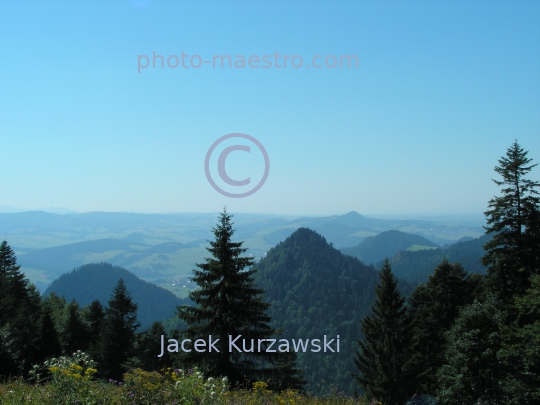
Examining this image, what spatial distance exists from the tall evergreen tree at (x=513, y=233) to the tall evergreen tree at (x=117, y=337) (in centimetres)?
2976

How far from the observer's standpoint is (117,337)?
37.0m

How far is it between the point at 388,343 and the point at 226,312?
16420 mm

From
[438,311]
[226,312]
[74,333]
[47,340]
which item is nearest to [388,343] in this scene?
[438,311]

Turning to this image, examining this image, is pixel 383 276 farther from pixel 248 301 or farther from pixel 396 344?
pixel 248 301

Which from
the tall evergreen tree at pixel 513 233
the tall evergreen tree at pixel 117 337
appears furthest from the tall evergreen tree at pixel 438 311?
the tall evergreen tree at pixel 117 337

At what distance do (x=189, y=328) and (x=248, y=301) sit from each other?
107 inches

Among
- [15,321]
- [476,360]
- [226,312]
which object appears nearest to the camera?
[226,312]

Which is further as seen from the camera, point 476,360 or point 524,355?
point 476,360

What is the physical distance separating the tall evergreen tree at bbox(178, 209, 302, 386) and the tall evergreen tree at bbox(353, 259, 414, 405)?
44.3ft

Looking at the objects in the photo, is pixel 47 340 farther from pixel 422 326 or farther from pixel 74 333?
pixel 422 326

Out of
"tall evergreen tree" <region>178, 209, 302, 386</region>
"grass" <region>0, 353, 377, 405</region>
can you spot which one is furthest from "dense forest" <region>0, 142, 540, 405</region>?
"grass" <region>0, 353, 377, 405</region>

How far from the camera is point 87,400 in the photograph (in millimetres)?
5035

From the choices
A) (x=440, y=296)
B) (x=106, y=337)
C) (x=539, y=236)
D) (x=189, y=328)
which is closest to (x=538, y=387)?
(x=539, y=236)

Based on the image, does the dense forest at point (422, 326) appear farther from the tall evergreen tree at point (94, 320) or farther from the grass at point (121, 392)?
the tall evergreen tree at point (94, 320)
